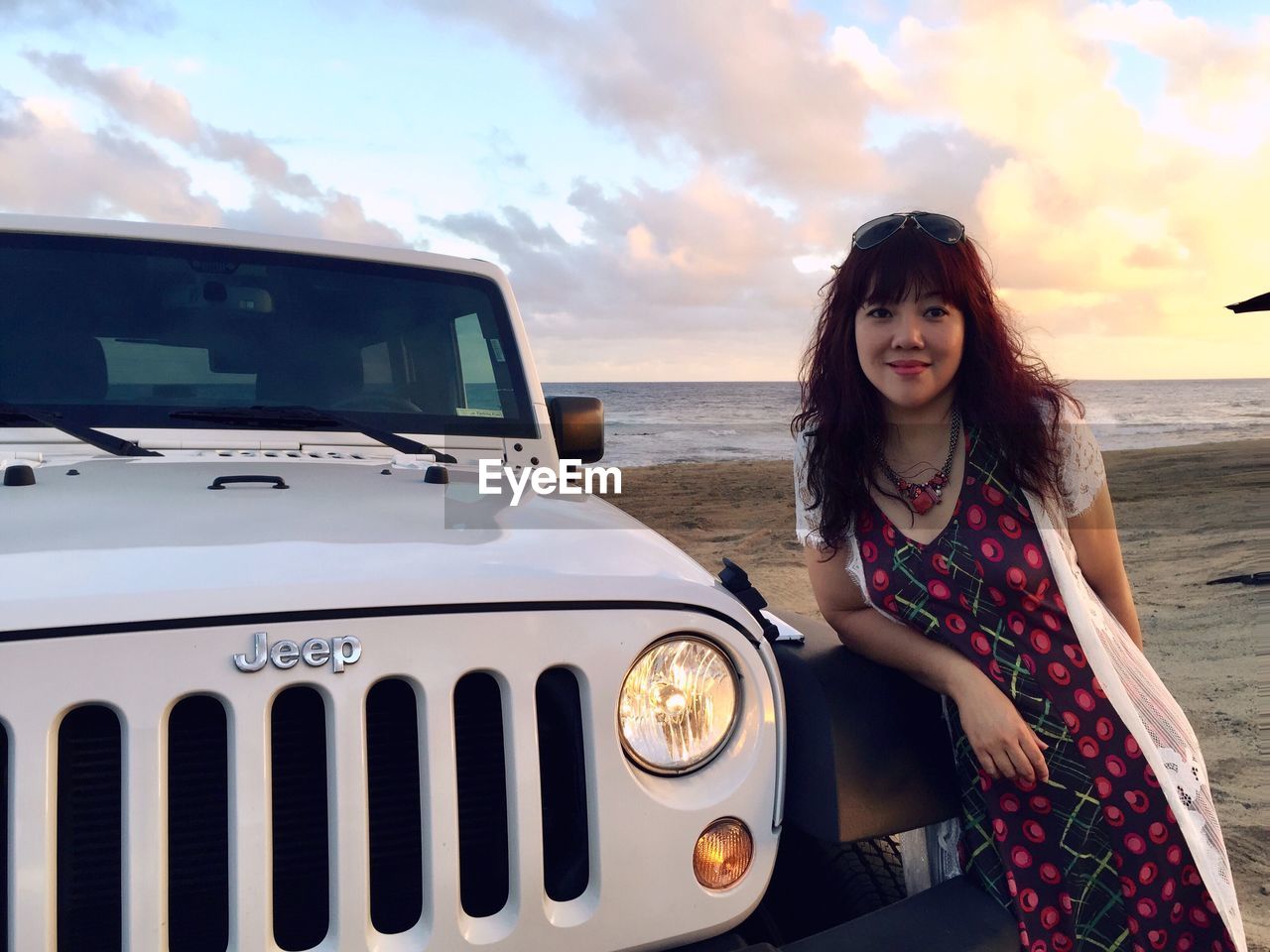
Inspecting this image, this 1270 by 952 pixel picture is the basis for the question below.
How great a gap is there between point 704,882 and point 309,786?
1.92ft

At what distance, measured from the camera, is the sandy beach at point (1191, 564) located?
3.39 m

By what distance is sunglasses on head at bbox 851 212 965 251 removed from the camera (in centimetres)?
183

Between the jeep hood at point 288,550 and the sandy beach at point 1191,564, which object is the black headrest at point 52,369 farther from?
the sandy beach at point 1191,564

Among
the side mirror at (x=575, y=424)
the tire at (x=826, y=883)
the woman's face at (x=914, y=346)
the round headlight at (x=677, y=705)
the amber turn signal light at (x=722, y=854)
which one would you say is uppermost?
the woman's face at (x=914, y=346)

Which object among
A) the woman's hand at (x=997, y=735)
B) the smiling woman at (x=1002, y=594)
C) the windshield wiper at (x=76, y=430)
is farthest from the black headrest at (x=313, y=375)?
the woman's hand at (x=997, y=735)

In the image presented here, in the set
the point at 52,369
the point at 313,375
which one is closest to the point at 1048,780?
the point at 313,375

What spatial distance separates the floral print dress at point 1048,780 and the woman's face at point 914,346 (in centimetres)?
19

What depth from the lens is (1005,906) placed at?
156 centimetres

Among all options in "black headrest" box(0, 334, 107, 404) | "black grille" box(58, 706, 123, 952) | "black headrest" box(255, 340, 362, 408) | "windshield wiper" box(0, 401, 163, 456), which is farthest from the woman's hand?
"black headrest" box(0, 334, 107, 404)

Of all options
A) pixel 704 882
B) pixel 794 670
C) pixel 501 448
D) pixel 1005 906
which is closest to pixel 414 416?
pixel 501 448

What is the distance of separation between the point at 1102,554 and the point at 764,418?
3352cm

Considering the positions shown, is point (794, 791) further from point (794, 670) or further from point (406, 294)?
point (406, 294)

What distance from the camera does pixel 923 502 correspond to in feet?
5.98

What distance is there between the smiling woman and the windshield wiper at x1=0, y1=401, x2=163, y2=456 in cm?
152
